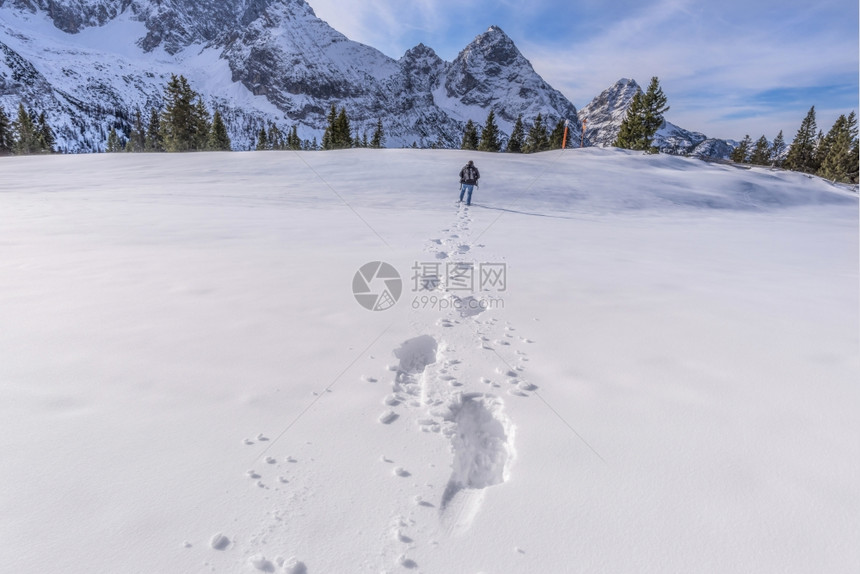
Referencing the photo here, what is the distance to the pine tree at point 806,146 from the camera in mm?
48156

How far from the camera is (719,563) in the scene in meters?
1.88

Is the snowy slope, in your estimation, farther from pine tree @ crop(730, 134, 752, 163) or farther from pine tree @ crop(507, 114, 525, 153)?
pine tree @ crop(730, 134, 752, 163)

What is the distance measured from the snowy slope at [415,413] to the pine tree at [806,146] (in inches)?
2378

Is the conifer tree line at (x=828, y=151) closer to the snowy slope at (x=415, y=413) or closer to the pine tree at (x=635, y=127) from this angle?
the pine tree at (x=635, y=127)

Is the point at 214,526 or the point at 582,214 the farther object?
the point at 582,214

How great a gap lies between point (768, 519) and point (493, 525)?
1532 mm

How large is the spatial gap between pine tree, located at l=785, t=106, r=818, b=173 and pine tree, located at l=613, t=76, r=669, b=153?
1117 inches

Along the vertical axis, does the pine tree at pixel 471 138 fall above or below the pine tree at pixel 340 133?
above

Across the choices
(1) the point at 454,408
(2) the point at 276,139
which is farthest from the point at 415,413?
(2) the point at 276,139

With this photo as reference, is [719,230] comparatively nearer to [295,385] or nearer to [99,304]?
[295,385]

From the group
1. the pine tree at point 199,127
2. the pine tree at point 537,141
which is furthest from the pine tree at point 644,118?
the pine tree at point 199,127

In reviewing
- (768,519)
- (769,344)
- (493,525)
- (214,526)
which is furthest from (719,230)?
(214,526)

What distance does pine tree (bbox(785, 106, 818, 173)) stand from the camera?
4816cm

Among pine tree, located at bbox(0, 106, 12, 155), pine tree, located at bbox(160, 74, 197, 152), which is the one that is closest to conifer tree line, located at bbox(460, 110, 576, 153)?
pine tree, located at bbox(160, 74, 197, 152)
